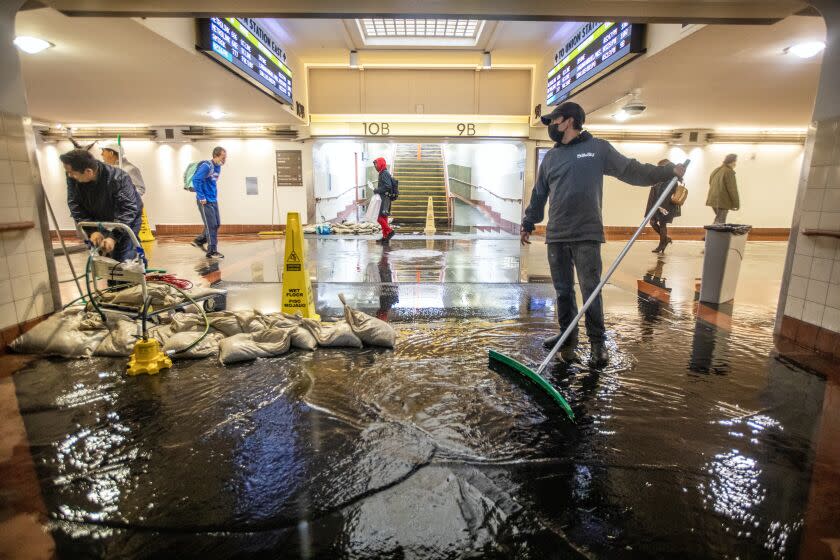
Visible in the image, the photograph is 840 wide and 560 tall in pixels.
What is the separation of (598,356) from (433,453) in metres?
1.75

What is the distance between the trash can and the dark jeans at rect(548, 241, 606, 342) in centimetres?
279

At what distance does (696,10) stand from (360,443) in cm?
471

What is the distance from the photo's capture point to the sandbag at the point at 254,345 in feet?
10.4

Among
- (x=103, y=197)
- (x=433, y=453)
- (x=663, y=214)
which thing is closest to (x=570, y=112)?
(x=433, y=453)

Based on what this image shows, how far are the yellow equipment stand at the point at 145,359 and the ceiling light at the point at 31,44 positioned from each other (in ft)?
15.6

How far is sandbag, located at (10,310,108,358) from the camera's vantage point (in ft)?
10.9

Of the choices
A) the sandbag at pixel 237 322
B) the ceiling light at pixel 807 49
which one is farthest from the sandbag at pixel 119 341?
the ceiling light at pixel 807 49

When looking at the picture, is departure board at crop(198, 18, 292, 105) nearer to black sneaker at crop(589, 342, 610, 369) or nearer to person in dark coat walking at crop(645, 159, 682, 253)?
black sneaker at crop(589, 342, 610, 369)

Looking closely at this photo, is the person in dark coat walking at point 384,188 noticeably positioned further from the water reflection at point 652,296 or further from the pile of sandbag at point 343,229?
the water reflection at point 652,296

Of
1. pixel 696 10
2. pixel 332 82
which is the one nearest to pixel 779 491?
pixel 696 10

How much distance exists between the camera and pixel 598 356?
3.21 m

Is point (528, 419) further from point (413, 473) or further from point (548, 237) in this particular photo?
point (548, 237)

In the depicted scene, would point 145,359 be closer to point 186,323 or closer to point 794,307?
point 186,323

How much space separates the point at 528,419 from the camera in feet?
7.86
